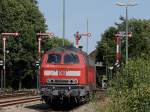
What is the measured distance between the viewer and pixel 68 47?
31125mm

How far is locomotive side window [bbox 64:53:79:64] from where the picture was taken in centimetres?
3030

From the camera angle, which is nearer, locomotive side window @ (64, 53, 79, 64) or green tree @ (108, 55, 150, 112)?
green tree @ (108, 55, 150, 112)

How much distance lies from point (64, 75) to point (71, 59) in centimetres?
113

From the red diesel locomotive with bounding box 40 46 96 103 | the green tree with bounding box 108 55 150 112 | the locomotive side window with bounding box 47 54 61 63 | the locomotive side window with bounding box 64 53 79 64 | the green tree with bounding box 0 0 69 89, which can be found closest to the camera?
the green tree with bounding box 108 55 150 112

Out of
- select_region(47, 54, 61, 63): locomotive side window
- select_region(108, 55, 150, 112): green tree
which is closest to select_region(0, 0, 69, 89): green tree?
select_region(47, 54, 61, 63): locomotive side window

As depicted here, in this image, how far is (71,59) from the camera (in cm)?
3039

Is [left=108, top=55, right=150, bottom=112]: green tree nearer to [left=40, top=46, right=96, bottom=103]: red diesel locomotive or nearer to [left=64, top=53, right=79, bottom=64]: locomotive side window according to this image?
[left=40, top=46, right=96, bottom=103]: red diesel locomotive

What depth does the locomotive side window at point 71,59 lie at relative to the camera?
30.3m

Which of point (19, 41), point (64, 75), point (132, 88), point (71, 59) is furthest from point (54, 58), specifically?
point (19, 41)

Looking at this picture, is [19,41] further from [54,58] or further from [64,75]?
[64,75]

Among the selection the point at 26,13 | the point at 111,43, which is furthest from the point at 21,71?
the point at 111,43

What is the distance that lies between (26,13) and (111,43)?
20103 millimetres

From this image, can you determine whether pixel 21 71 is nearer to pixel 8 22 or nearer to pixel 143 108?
pixel 8 22

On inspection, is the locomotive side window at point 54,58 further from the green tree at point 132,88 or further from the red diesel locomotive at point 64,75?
the green tree at point 132,88
